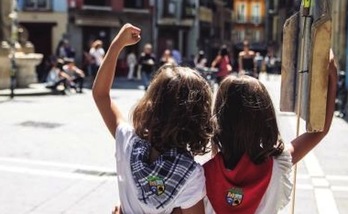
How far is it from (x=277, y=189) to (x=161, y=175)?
1.51 feet

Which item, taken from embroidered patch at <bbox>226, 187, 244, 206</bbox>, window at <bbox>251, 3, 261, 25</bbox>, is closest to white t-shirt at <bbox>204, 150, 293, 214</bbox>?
embroidered patch at <bbox>226, 187, 244, 206</bbox>

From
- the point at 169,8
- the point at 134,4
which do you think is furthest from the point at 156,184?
the point at 169,8

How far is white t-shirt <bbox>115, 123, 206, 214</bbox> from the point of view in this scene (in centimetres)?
250

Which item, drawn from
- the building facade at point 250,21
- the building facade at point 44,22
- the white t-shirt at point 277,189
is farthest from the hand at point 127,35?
the building facade at point 250,21

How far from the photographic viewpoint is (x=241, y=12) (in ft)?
286

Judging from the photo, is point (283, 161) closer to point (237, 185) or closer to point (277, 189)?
point (277, 189)

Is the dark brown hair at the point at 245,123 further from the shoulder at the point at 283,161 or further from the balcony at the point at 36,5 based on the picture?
the balcony at the point at 36,5

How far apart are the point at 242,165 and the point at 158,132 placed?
1.11 ft

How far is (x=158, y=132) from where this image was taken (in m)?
2.54

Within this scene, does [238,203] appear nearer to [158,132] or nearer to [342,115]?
[158,132]

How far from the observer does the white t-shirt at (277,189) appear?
2.59 m

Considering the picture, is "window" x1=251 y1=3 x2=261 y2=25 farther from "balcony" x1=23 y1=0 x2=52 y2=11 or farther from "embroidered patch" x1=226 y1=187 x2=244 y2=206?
"embroidered patch" x1=226 y1=187 x2=244 y2=206

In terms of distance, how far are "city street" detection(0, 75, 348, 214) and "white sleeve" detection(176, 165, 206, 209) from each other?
2070mm

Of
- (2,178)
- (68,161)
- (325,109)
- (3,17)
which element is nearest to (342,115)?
(68,161)
